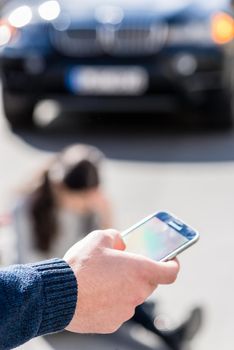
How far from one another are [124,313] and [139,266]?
9cm

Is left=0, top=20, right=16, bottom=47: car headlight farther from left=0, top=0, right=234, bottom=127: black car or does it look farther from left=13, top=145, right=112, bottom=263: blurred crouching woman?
left=13, top=145, right=112, bottom=263: blurred crouching woman

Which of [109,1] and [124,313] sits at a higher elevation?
[109,1]

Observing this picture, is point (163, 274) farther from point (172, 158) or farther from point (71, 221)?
point (172, 158)

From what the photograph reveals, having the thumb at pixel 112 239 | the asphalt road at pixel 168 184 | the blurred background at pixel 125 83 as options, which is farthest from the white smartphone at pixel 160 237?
the blurred background at pixel 125 83

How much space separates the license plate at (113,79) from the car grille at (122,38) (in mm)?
129

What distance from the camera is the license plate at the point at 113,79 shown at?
733cm

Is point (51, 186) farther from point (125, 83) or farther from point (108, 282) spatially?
point (125, 83)

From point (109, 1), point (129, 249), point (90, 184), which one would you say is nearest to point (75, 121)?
point (109, 1)

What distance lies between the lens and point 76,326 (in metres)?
1.63

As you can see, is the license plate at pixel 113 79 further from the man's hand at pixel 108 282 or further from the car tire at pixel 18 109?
the man's hand at pixel 108 282

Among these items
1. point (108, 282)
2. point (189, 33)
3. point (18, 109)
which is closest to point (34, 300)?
point (108, 282)

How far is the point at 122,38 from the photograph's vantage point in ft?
24.0

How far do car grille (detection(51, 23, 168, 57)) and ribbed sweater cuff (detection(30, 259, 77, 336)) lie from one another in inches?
230

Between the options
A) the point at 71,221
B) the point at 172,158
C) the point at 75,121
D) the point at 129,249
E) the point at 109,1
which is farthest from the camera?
the point at 75,121
